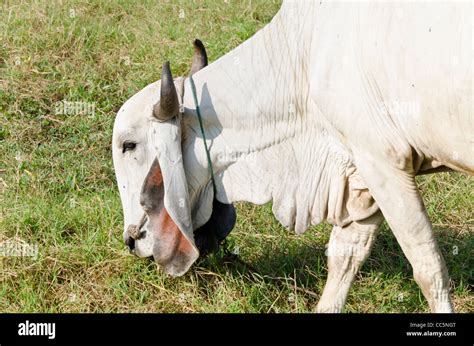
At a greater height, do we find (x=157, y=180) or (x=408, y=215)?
(x=157, y=180)

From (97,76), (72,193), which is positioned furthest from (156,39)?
(72,193)

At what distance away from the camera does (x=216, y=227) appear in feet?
16.0

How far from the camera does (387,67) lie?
13.3 feet

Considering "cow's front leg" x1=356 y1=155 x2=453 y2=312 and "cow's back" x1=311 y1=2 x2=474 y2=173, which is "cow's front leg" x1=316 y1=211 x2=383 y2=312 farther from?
"cow's back" x1=311 y1=2 x2=474 y2=173

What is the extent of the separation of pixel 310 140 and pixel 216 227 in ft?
2.26

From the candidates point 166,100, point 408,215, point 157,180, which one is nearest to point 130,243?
point 157,180

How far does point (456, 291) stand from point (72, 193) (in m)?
2.36

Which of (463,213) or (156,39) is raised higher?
(156,39)

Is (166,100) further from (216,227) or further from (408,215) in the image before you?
(408,215)

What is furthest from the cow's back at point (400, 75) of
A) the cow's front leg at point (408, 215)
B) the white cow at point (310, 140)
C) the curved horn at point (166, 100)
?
the curved horn at point (166, 100)

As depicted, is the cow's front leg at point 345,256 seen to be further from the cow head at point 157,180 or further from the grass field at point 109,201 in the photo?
the cow head at point 157,180

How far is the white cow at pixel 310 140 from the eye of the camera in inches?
160
